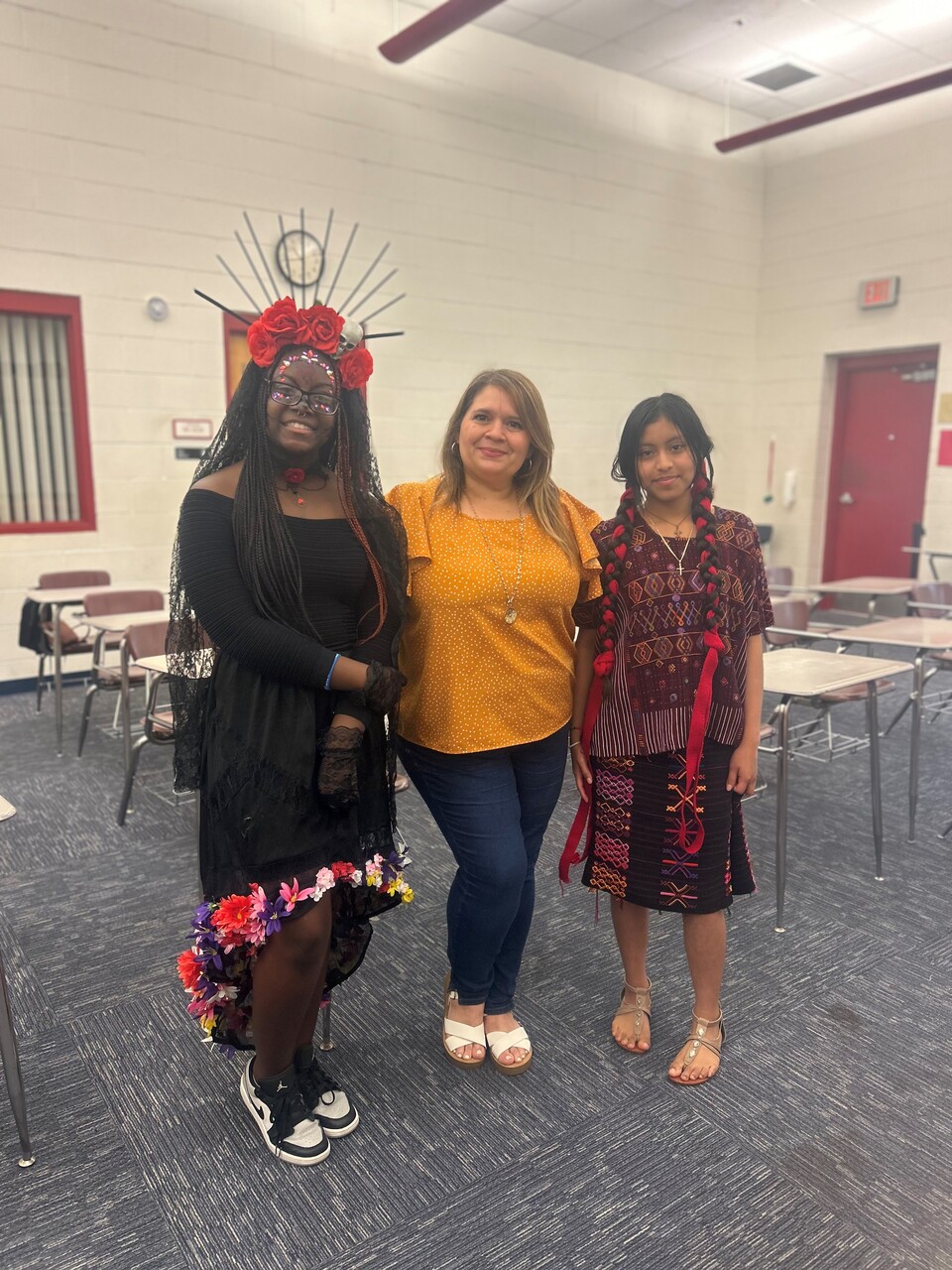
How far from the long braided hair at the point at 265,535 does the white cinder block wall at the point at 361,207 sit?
3857 millimetres

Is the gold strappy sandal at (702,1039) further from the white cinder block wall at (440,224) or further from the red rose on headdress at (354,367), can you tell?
the white cinder block wall at (440,224)

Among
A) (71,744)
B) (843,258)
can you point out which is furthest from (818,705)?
(843,258)

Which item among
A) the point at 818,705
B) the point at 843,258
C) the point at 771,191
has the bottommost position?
the point at 818,705

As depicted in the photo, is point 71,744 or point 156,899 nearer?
point 156,899

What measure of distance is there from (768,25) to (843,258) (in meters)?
2.02

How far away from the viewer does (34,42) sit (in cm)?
438

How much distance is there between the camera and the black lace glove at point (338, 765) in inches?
55.6

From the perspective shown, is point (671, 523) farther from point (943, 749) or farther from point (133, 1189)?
point (943, 749)

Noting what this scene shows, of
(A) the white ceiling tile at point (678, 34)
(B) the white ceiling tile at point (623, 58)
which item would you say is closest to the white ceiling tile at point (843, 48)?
(A) the white ceiling tile at point (678, 34)

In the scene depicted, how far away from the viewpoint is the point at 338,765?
1414mm

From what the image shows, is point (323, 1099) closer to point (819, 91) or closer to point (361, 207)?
point (361, 207)

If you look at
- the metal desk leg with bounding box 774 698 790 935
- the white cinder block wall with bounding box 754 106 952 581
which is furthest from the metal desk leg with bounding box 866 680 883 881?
the white cinder block wall with bounding box 754 106 952 581

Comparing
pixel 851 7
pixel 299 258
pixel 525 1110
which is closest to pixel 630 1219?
pixel 525 1110

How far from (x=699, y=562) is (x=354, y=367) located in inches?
28.1
